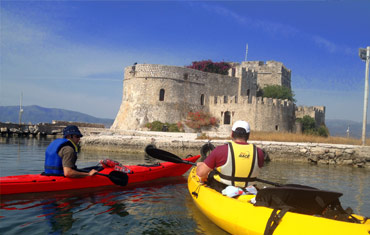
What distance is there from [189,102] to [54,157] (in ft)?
77.6

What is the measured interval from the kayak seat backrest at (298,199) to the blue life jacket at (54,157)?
391 centimetres

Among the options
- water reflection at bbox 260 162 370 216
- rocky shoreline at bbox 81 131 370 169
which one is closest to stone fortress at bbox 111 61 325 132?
rocky shoreline at bbox 81 131 370 169

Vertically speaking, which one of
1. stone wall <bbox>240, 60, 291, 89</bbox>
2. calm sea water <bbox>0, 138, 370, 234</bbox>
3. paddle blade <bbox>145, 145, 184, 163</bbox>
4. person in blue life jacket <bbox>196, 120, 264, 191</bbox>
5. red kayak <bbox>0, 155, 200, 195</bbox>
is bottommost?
calm sea water <bbox>0, 138, 370, 234</bbox>

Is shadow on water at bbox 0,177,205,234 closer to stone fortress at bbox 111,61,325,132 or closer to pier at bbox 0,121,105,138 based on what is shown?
stone fortress at bbox 111,61,325,132

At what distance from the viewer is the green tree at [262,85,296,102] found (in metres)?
33.9

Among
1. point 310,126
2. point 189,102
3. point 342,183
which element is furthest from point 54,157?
point 310,126

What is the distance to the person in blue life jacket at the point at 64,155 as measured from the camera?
20.0ft

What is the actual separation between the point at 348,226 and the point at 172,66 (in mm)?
26357

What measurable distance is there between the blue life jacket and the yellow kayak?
2866mm

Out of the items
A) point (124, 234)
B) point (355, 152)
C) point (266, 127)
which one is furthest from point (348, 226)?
point (266, 127)

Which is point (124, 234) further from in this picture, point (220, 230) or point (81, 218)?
point (220, 230)

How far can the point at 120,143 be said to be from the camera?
63.5 ft

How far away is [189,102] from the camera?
29641mm

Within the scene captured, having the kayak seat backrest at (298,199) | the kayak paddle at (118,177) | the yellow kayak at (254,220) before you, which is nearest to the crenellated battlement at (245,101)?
the kayak paddle at (118,177)
